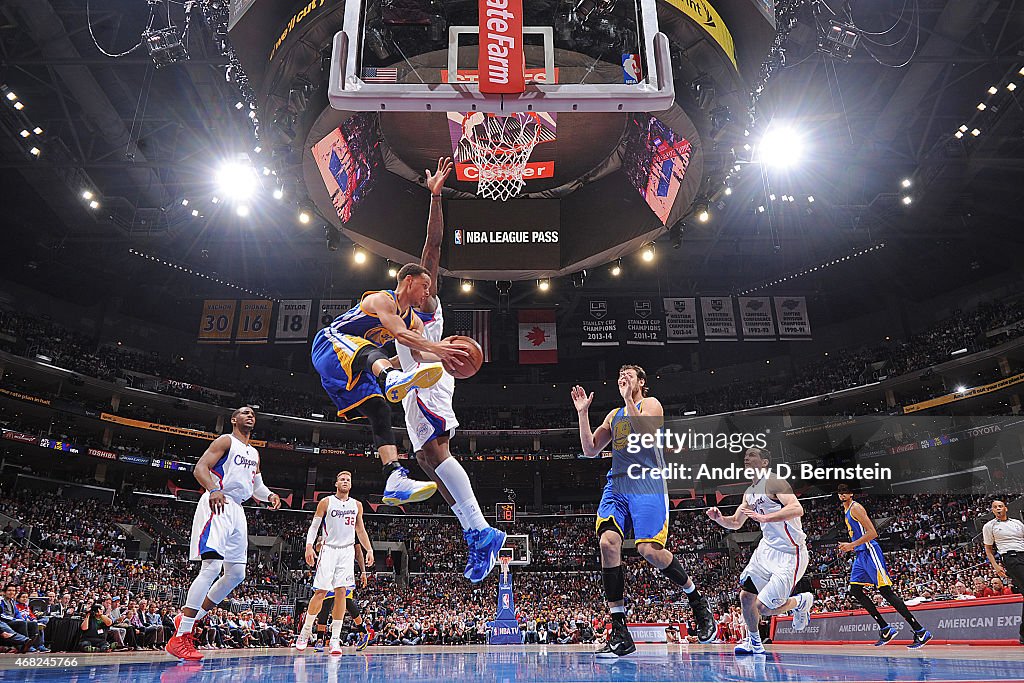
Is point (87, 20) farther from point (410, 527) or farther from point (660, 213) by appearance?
point (410, 527)

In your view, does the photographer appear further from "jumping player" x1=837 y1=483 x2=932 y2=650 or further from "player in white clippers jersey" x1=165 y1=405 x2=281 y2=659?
"jumping player" x1=837 y1=483 x2=932 y2=650

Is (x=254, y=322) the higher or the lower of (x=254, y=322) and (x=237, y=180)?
the lower

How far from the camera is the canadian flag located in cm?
2197

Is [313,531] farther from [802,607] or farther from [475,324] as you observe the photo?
[475,324]

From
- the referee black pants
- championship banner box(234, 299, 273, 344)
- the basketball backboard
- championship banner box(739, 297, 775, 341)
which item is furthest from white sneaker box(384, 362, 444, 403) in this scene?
championship banner box(234, 299, 273, 344)

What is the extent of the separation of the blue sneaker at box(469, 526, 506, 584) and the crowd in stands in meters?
24.6

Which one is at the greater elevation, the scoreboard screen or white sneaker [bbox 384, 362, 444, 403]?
the scoreboard screen

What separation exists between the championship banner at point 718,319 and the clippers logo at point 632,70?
17.0m

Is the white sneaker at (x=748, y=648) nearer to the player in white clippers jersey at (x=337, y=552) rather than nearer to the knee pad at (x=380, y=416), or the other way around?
the knee pad at (x=380, y=416)

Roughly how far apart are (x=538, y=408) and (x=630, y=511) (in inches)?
1180

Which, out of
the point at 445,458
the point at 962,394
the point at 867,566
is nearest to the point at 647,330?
the point at 962,394

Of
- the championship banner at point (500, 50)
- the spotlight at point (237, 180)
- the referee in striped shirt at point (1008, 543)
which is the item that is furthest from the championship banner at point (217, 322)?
the referee in striped shirt at point (1008, 543)

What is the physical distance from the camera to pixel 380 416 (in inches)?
188

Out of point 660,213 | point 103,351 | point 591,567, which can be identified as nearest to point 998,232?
point 591,567
